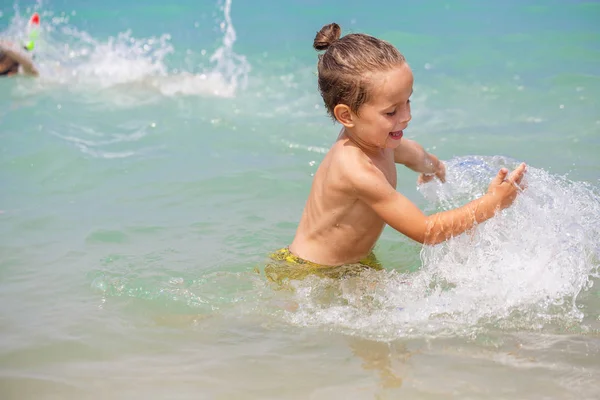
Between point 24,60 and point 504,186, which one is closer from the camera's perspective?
point 504,186

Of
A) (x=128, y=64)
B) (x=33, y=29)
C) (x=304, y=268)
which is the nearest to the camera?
(x=304, y=268)

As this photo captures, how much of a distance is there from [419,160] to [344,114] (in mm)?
775

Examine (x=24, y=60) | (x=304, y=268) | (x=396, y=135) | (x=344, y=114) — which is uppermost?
(x=24, y=60)

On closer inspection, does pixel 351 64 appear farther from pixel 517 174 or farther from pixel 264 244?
pixel 264 244

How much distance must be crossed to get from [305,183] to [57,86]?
450 centimetres

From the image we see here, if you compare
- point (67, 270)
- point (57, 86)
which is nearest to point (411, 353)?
point (67, 270)

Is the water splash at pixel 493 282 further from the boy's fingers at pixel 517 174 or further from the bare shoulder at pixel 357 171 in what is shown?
the bare shoulder at pixel 357 171

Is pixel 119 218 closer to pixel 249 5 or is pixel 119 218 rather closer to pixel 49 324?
pixel 49 324

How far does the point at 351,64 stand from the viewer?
10.9 feet

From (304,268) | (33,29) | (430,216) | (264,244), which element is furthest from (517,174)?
(33,29)

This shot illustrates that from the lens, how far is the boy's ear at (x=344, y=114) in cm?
342

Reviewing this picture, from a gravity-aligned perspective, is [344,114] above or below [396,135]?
above

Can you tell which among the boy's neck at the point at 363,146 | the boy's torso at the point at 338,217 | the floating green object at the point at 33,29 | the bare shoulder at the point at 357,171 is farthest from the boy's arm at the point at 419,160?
the floating green object at the point at 33,29

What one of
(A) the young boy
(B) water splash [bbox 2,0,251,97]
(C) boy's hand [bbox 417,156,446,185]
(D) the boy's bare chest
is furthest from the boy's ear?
(B) water splash [bbox 2,0,251,97]
